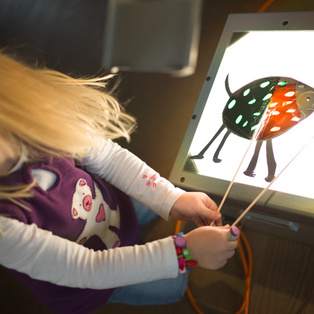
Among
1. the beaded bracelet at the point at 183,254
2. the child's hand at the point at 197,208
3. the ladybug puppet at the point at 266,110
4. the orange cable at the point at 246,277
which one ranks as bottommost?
the orange cable at the point at 246,277

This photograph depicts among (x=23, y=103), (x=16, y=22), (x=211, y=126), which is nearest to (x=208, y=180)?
(x=211, y=126)

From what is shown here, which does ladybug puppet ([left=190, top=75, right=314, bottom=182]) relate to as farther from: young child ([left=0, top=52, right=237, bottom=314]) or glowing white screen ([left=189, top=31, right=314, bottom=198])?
young child ([left=0, top=52, right=237, bottom=314])

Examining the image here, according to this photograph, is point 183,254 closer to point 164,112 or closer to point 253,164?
point 253,164

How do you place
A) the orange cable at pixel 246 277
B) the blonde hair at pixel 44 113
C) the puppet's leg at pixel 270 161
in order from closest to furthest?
the blonde hair at pixel 44 113 → the puppet's leg at pixel 270 161 → the orange cable at pixel 246 277

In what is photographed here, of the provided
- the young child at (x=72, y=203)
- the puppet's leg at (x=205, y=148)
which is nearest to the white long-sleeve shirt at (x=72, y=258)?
the young child at (x=72, y=203)

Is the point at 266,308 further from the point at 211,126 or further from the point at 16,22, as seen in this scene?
the point at 16,22

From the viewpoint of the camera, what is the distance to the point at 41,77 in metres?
0.54

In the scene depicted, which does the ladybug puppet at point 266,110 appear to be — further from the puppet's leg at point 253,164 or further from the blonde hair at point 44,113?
the blonde hair at point 44,113

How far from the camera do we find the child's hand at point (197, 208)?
58 cm

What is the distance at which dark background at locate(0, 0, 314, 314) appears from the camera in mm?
787

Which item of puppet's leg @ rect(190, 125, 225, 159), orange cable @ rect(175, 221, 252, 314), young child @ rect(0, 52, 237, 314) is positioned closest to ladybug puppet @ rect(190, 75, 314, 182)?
puppet's leg @ rect(190, 125, 225, 159)

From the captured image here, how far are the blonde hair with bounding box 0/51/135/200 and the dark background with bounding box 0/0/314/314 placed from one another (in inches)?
18.8

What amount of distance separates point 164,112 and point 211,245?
2.21 feet

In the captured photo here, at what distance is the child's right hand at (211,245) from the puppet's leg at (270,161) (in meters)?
0.13
